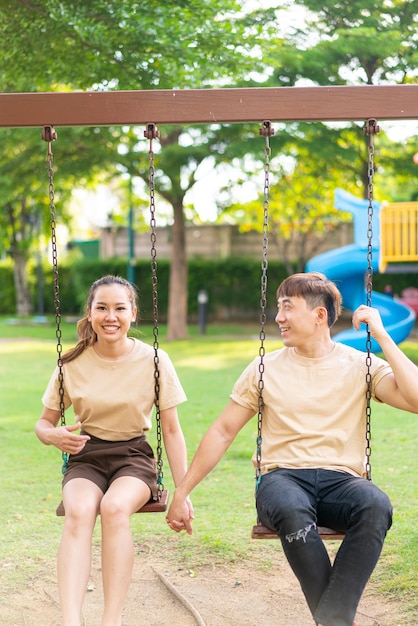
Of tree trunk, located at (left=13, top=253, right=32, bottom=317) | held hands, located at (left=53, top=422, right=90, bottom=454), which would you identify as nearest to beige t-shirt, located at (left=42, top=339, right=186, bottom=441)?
held hands, located at (left=53, top=422, right=90, bottom=454)

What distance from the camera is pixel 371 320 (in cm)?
299

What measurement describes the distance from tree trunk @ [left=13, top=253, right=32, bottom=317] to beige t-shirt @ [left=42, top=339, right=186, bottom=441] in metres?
17.8

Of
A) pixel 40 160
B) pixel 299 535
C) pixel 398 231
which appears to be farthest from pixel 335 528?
pixel 40 160

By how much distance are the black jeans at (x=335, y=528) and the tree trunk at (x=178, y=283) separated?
1179cm

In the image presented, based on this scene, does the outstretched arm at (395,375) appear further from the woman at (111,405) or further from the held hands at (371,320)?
the woman at (111,405)

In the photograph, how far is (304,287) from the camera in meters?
3.05

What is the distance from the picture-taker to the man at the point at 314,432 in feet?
8.99

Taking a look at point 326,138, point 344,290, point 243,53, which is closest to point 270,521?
point 243,53

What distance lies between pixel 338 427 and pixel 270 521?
16.6 inches

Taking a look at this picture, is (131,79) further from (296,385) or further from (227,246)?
(227,246)

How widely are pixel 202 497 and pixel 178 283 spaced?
9.88m

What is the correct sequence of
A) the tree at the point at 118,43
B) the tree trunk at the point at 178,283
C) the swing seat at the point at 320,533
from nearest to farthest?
the swing seat at the point at 320,533
the tree at the point at 118,43
the tree trunk at the point at 178,283

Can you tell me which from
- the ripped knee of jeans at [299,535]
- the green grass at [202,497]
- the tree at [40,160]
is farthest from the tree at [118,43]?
the ripped knee of jeans at [299,535]

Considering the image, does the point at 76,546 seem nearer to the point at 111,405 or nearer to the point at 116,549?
the point at 116,549
